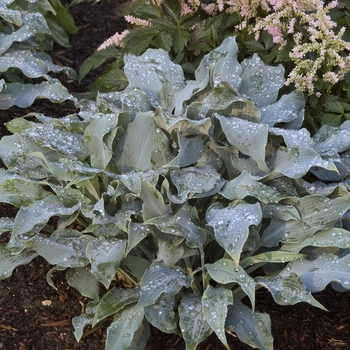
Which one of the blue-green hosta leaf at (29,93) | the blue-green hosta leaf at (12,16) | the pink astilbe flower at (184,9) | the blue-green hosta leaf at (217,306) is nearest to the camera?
the blue-green hosta leaf at (217,306)

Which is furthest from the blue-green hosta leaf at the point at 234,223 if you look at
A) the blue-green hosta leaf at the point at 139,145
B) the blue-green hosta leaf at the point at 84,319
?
the blue-green hosta leaf at the point at 84,319

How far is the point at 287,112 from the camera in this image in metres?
3.11

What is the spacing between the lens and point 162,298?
2605mm

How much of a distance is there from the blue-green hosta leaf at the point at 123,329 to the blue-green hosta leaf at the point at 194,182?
0.48 metres

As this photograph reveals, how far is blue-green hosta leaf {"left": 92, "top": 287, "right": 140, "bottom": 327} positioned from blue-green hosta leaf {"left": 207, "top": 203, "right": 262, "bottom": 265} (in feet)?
1.44

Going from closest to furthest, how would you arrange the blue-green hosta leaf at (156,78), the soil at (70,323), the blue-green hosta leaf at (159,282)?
the blue-green hosta leaf at (159,282) → the soil at (70,323) → the blue-green hosta leaf at (156,78)

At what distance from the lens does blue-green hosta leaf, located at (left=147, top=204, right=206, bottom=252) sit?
2.46 m

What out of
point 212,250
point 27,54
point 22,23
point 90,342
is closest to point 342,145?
point 212,250

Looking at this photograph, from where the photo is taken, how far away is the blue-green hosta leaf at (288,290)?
2.46 meters

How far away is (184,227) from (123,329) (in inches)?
18.2

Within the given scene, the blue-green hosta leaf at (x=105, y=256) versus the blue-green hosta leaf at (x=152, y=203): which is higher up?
the blue-green hosta leaf at (x=152, y=203)

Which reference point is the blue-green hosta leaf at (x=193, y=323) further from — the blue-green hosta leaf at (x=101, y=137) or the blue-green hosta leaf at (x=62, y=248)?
the blue-green hosta leaf at (x=101, y=137)

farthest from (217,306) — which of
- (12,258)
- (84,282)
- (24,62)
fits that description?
(24,62)

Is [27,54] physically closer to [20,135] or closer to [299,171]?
[20,135]
